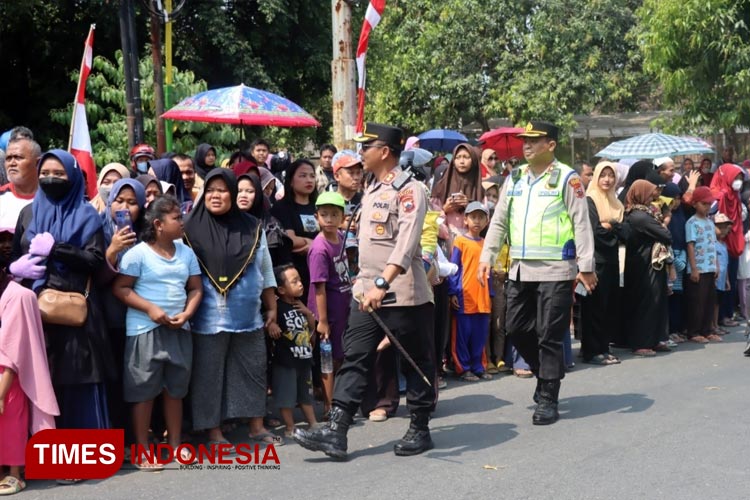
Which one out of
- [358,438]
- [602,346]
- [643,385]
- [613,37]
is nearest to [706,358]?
[602,346]

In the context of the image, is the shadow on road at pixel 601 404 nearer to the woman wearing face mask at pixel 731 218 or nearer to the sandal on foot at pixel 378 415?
the sandal on foot at pixel 378 415

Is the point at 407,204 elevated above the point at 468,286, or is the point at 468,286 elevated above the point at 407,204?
the point at 407,204

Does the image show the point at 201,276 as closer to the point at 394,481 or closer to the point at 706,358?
the point at 394,481

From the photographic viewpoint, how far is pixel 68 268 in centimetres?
558

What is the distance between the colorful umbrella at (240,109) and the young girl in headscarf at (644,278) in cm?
354

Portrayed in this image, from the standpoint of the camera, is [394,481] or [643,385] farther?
[643,385]

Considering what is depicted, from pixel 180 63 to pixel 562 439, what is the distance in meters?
15.8

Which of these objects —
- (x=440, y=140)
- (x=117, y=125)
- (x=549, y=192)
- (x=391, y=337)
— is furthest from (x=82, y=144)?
(x=440, y=140)

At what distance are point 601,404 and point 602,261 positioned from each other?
249 centimetres

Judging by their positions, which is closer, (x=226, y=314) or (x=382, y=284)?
(x=382, y=284)

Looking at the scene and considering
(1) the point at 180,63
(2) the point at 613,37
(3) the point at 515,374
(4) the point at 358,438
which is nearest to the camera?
(4) the point at 358,438

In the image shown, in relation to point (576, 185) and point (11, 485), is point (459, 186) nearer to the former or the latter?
point (576, 185)

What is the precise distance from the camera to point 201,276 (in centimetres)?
613

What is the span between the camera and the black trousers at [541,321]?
269 inches
